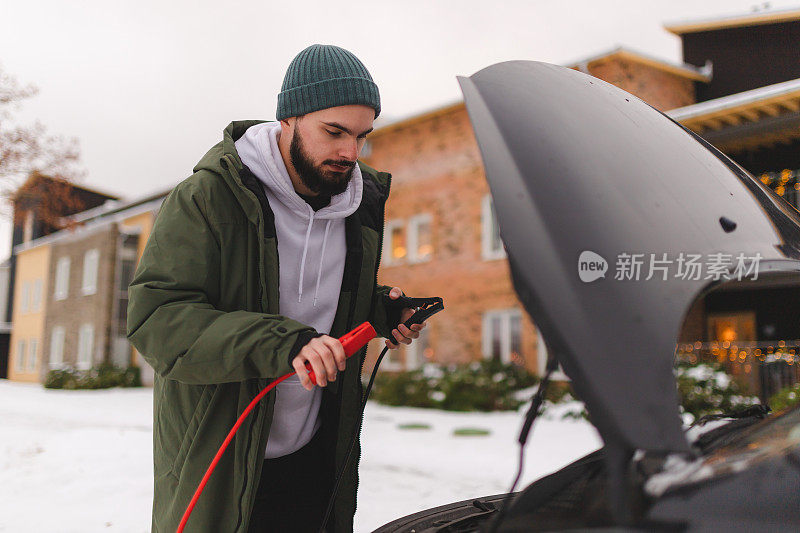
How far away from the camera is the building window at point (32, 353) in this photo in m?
27.0

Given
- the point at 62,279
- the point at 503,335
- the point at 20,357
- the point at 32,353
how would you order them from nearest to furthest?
the point at 503,335 < the point at 62,279 < the point at 32,353 < the point at 20,357

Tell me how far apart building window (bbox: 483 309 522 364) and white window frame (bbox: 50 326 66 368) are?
19092mm

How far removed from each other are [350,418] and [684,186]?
1235 millimetres

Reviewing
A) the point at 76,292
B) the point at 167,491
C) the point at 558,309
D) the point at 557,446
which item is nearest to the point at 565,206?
the point at 558,309

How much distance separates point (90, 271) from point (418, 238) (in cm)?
1455

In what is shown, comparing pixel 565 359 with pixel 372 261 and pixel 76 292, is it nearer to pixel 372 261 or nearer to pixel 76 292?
pixel 372 261

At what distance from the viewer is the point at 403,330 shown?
182cm

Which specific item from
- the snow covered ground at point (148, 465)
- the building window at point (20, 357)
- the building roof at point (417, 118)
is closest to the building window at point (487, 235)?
the building roof at point (417, 118)

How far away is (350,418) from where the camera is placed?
1.91 metres

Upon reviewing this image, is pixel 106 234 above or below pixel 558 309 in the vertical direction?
above

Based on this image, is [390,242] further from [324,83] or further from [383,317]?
[324,83]

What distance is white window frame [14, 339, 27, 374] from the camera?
91.9 feet

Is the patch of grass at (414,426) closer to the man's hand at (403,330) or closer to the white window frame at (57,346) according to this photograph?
the man's hand at (403,330)

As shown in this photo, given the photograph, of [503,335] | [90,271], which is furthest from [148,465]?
[90,271]
